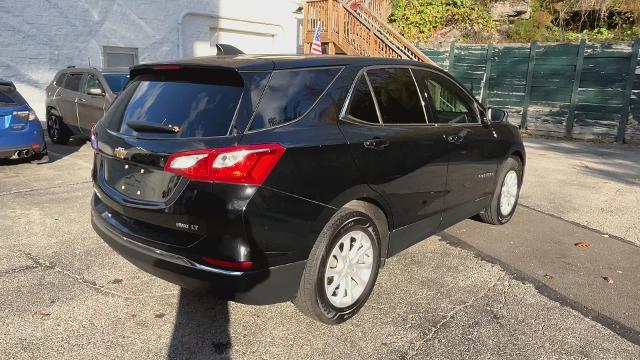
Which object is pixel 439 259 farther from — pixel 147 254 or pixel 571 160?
pixel 571 160

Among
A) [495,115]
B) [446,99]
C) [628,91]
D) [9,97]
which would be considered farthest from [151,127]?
[628,91]

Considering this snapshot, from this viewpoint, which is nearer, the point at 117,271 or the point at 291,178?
the point at 291,178

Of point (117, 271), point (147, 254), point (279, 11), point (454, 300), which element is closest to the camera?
point (147, 254)

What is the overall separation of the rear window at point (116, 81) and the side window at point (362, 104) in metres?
6.82

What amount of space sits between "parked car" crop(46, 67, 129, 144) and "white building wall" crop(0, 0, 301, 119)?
1.71 m

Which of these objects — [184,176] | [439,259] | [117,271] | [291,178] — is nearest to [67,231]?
[117,271]

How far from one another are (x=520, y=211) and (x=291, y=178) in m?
4.15

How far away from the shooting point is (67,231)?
15.4 ft

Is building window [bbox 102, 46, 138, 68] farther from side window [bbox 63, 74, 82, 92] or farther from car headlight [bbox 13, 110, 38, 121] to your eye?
car headlight [bbox 13, 110, 38, 121]

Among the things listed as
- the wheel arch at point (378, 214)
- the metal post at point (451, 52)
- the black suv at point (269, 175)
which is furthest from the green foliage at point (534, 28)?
the wheel arch at point (378, 214)

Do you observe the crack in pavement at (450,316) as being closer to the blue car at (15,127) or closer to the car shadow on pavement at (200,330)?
the car shadow on pavement at (200,330)

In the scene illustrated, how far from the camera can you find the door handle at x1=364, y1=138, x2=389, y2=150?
308cm

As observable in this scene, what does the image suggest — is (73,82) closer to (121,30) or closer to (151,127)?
(121,30)

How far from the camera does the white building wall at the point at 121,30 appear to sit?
11312mm
